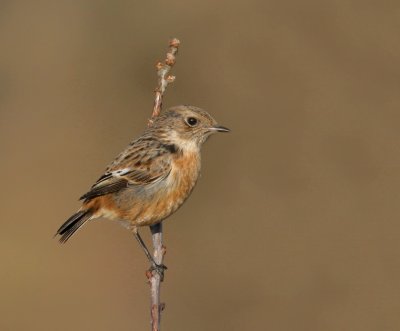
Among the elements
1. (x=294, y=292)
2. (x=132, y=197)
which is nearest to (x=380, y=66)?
(x=294, y=292)

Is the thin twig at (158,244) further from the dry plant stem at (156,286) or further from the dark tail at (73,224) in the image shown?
the dark tail at (73,224)

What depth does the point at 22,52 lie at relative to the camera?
1811cm

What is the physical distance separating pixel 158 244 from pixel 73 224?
0.98 m

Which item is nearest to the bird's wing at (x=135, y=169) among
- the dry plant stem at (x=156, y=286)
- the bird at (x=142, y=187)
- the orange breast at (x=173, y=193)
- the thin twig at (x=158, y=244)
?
the bird at (x=142, y=187)

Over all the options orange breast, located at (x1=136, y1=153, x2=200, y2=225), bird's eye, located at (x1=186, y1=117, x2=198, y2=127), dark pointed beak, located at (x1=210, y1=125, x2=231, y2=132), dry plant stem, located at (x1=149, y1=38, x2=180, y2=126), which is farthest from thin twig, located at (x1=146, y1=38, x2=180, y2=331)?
dark pointed beak, located at (x1=210, y1=125, x2=231, y2=132)

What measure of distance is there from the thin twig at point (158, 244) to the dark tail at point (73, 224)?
700 millimetres

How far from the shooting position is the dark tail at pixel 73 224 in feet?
25.6

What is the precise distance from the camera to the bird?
26.0 feet

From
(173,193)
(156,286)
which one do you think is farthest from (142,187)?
(156,286)

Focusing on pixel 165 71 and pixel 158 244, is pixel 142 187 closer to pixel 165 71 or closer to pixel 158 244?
pixel 158 244

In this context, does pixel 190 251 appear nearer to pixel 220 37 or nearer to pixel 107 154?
pixel 107 154

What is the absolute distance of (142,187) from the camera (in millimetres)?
8062

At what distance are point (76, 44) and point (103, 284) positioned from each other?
256 inches

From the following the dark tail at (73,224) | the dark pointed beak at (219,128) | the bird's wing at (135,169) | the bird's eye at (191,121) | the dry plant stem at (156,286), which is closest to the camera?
the dry plant stem at (156,286)
